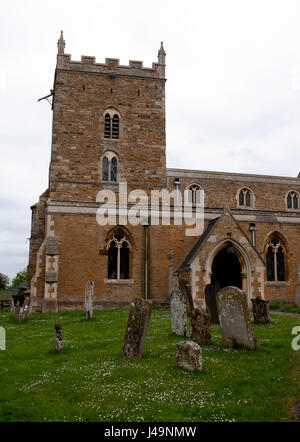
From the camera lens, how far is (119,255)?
2294cm

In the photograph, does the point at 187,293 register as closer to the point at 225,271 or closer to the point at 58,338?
the point at 58,338

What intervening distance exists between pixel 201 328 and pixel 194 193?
1772 cm

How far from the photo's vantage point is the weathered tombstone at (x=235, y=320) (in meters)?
9.54

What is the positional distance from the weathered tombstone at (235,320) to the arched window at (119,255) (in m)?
13.1

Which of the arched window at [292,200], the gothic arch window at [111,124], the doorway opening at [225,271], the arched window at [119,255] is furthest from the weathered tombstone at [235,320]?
the arched window at [292,200]

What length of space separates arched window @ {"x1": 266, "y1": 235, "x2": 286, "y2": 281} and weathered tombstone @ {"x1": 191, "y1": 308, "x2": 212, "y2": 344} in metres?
15.9

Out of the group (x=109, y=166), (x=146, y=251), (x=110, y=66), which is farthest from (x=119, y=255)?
(x=110, y=66)

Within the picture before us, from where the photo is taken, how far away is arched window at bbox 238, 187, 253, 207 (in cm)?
2811

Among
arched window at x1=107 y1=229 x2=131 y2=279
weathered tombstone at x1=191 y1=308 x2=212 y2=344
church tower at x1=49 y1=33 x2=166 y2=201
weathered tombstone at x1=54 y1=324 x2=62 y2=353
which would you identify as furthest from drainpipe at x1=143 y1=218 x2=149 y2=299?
weathered tombstone at x1=54 y1=324 x2=62 y2=353
